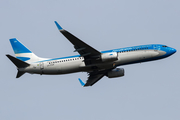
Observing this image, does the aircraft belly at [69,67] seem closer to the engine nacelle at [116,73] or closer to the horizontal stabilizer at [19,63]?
the horizontal stabilizer at [19,63]

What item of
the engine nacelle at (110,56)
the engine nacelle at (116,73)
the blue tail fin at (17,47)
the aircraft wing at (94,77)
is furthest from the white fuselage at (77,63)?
the blue tail fin at (17,47)

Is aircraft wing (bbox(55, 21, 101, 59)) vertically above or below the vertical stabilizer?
above

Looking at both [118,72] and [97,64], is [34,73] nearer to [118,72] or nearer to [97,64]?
[97,64]

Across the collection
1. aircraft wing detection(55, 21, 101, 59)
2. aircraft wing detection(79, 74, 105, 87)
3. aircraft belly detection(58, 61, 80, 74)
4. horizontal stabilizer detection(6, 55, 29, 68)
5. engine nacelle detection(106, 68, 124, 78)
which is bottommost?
aircraft wing detection(79, 74, 105, 87)

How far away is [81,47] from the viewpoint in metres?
45.4

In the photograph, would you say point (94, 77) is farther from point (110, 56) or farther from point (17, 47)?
point (17, 47)

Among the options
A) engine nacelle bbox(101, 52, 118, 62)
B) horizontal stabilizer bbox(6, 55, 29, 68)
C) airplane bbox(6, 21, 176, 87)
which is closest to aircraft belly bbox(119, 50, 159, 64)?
airplane bbox(6, 21, 176, 87)

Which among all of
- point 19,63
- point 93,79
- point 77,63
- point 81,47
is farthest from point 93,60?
point 19,63

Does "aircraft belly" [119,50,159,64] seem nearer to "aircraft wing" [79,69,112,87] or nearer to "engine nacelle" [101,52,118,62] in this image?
"engine nacelle" [101,52,118,62]

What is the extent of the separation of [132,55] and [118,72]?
17.5 ft

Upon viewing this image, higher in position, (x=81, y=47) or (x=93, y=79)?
(x=81, y=47)

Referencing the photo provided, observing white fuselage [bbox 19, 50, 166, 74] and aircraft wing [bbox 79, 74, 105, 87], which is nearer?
white fuselage [bbox 19, 50, 166, 74]

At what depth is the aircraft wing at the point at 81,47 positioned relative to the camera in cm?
4217

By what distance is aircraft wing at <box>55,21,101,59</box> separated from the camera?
138ft
